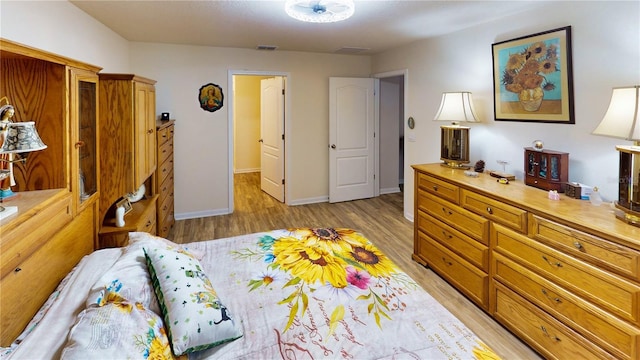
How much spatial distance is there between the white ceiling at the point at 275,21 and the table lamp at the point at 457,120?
2.43ft

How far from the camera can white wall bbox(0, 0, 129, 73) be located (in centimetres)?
194

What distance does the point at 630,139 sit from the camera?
5.58ft

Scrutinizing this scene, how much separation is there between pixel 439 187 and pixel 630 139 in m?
1.38

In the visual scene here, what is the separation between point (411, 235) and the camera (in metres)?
4.12

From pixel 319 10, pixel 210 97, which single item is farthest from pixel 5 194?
pixel 210 97

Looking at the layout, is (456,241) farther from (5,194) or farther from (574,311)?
(5,194)

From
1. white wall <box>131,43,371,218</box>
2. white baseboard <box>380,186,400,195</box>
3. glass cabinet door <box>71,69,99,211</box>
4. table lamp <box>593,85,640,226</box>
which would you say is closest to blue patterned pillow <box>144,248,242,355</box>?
glass cabinet door <box>71,69,99,211</box>

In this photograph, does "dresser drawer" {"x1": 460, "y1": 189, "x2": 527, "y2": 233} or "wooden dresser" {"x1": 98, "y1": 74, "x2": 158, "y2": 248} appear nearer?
"dresser drawer" {"x1": 460, "y1": 189, "x2": 527, "y2": 233}

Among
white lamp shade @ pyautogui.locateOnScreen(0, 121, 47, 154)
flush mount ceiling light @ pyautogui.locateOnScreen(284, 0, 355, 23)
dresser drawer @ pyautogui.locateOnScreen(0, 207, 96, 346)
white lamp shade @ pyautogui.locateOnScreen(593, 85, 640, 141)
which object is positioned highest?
flush mount ceiling light @ pyautogui.locateOnScreen(284, 0, 355, 23)

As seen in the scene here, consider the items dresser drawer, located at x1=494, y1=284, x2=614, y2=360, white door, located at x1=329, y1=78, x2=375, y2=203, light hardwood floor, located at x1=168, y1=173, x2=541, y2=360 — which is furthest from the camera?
white door, located at x1=329, y1=78, x2=375, y2=203

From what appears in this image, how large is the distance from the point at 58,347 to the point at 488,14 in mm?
3598

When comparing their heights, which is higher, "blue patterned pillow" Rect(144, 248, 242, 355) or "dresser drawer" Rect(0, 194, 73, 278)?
"dresser drawer" Rect(0, 194, 73, 278)

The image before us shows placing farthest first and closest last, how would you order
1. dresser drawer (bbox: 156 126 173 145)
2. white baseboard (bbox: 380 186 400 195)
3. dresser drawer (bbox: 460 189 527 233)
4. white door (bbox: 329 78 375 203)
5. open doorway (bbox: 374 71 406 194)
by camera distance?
white baseboard (bbox: 380 186 400 195) < open doorway (bbox: 374 71 406 194) < white door (bbox: 329 78 375 203) < dresser drawer (bbox: 156 126 173 145) < dresser drawer (bbox: 460 189 527 233)

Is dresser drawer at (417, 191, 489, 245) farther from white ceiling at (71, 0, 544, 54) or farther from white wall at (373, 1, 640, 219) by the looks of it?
white ceiling at (71, 0, 544, 54)
